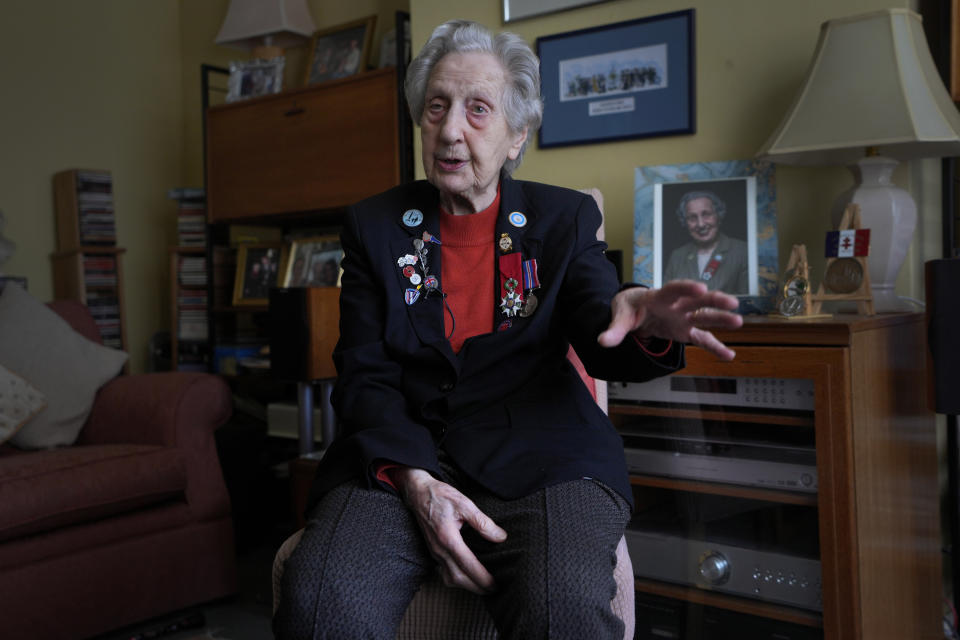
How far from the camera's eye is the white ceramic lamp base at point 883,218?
182cm

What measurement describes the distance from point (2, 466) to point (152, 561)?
1.47 ft

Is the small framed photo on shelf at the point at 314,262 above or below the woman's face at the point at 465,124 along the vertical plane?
below

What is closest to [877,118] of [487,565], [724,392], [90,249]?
[724,392]

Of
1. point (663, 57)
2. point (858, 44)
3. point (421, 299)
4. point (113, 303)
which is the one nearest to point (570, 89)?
point (663, 57)

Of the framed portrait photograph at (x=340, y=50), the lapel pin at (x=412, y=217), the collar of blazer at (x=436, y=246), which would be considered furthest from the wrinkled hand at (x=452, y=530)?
the framed portrait photograph at (x=340, y=50)

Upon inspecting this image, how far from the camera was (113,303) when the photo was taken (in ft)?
13.1

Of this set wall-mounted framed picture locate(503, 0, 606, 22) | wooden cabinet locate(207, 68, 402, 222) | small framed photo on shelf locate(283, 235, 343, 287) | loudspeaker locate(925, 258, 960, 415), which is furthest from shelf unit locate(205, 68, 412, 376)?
loudspeaker locate(925, 258, 960, 415)

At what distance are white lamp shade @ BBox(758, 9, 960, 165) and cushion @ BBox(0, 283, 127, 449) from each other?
199cm

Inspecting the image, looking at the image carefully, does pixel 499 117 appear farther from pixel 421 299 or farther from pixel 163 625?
pixel 163 625

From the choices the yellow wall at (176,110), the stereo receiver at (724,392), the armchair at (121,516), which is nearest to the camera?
the stereo receiver at (724,392)

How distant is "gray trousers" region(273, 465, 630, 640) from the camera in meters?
1.05

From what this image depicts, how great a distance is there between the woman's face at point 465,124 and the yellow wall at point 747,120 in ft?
3.34

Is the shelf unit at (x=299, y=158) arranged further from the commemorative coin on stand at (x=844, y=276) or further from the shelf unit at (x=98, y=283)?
the commemorative coin on stand at (x=844, y=276)

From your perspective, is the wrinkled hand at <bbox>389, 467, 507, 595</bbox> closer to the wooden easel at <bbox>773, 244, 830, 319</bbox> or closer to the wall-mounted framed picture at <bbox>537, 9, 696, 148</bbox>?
the wooden easel at <bbox>773, 244, 830, 319</bbox>
